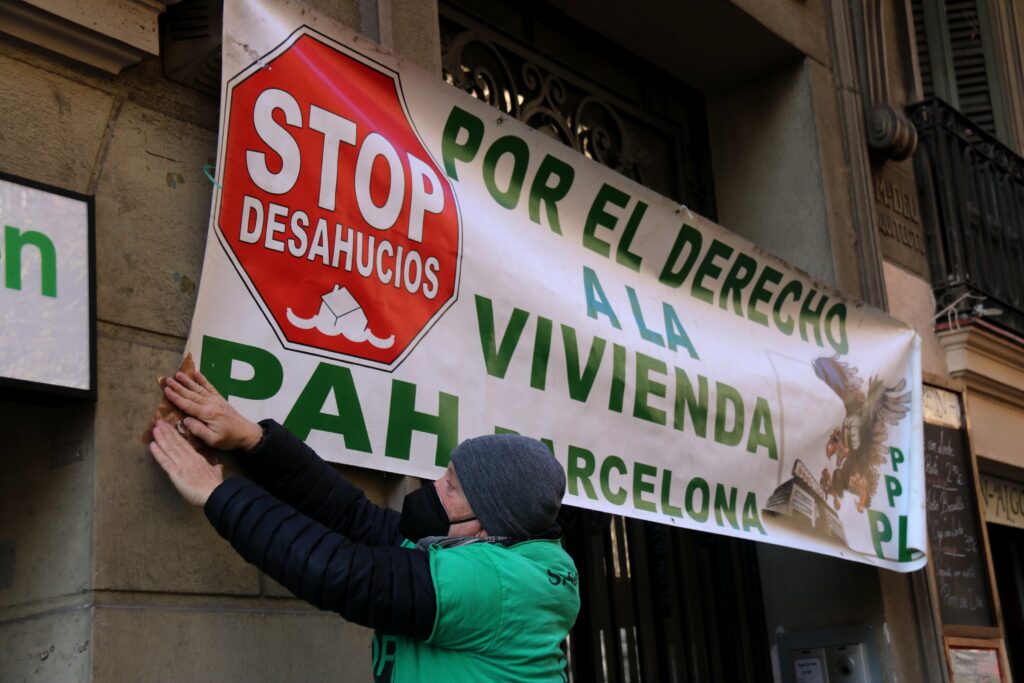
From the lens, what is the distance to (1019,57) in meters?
9.23

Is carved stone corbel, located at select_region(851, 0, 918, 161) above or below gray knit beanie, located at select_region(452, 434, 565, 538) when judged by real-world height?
above

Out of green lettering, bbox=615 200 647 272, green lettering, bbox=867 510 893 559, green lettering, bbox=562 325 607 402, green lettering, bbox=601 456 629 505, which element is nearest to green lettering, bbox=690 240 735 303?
green lettering, bbox=615 200 647 272

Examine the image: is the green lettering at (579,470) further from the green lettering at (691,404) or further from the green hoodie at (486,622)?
the green hoodie at (486,622)

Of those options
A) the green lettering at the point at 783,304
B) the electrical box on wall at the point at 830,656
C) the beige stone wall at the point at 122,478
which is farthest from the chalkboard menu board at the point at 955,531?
the beige stone wall at the point at 122,478

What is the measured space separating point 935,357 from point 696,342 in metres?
2.63

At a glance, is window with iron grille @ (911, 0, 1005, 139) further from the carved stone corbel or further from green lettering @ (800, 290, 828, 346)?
green lettering @ (800, 290, 828, 346)

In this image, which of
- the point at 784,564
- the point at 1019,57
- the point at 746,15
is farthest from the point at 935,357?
the point at 1019,57

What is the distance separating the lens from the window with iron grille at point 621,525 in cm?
530

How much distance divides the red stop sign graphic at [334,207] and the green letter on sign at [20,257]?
1.33 ft

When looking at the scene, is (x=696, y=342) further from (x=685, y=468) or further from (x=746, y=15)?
(x=746, y=15)

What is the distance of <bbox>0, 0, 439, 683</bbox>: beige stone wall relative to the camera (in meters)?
2.87

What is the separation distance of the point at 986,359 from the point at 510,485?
16.9ft

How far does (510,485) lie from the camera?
273cm

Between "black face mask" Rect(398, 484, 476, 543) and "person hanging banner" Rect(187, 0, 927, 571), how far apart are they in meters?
0.43
